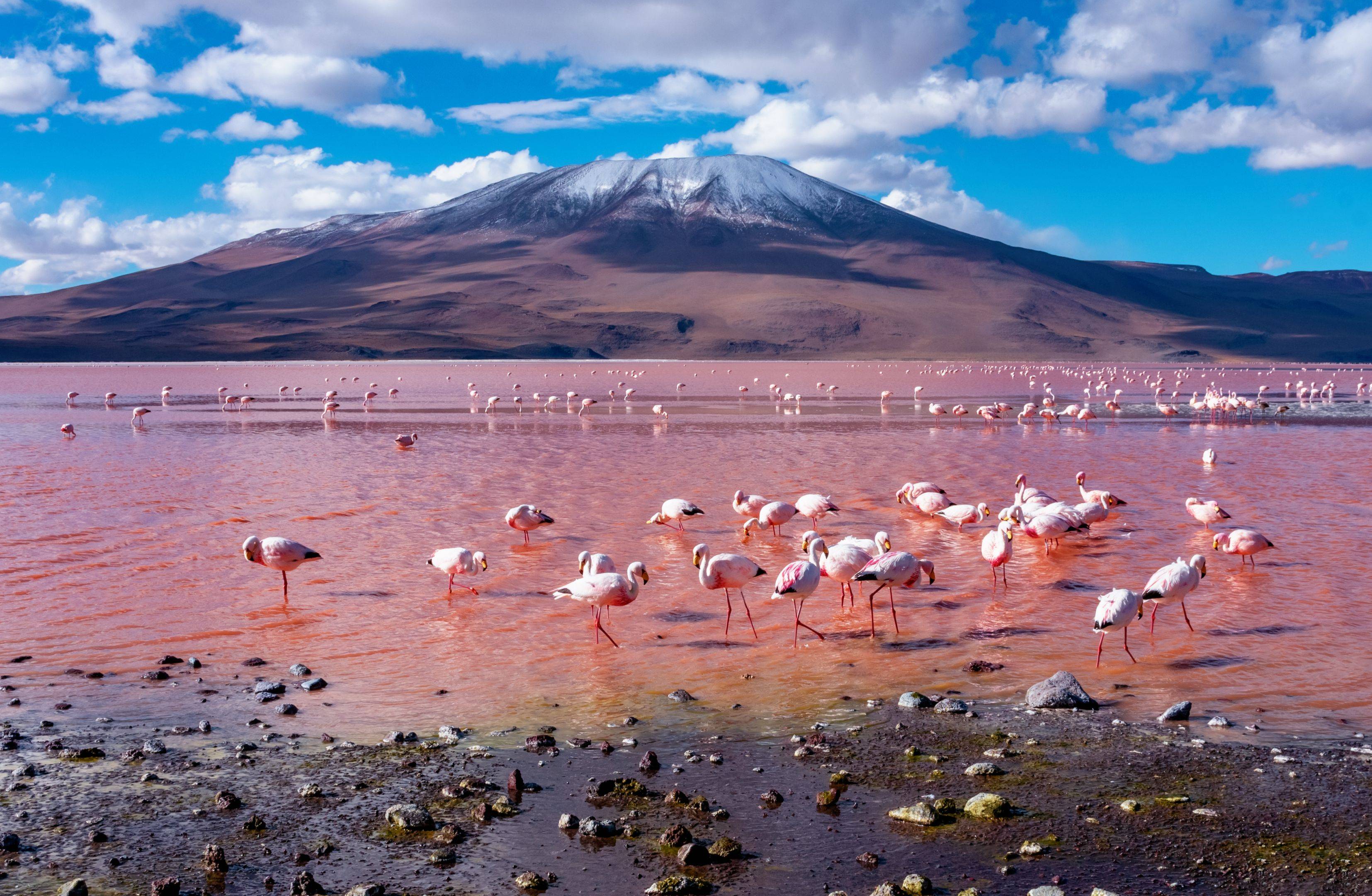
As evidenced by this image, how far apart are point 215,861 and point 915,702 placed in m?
3.99

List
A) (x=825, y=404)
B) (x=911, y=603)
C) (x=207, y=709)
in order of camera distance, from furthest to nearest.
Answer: (x=825, y=404) < (x=911, y=603) < (x=207, y=709)

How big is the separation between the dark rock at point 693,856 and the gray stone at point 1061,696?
276 cm

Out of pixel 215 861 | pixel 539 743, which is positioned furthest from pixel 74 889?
pixel 539 743

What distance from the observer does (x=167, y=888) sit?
4250 mm

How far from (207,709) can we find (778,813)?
148 inches

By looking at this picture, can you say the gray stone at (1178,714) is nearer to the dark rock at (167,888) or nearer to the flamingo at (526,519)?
the dark rock at (167,888)

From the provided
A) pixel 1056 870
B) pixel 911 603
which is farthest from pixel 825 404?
pixel 1056 870

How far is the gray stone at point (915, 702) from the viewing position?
6406mm

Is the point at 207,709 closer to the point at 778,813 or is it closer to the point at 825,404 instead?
the point at 778,813

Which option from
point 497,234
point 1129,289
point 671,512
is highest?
point 497,234

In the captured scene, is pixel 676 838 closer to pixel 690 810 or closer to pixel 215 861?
pixel 690 810

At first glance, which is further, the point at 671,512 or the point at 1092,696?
the point at 671,512

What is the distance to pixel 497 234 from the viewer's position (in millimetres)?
184750

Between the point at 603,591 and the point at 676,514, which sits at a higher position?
the point at 676,514
